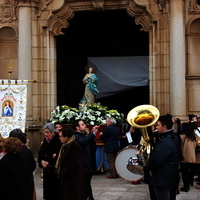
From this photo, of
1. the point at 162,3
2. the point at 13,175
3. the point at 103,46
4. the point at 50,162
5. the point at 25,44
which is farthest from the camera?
the point at 103,46

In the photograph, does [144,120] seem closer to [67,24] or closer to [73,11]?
[67,24]

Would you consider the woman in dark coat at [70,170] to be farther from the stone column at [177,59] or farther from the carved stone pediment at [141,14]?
the carved stone pediment at [141,14]

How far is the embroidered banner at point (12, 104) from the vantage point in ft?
41.2

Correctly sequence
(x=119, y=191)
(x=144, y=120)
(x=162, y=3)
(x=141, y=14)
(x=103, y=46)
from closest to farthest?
1. (x=144, y=120)
2. (x=119, y=191)
3. (x=162, y=3)
4. (x=141, y=14)
5. (x=103, y=46)

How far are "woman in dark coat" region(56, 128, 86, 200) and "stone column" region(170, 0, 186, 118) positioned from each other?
728cm

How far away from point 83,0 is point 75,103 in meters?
4.62

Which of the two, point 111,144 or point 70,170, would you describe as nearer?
point 70,170

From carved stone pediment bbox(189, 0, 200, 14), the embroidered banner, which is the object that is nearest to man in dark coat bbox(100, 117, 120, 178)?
the embroidered banner

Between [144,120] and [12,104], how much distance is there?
5878 mm

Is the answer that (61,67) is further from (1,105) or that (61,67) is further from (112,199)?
(112,199)

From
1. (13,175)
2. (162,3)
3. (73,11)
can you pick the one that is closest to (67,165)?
(13,175)

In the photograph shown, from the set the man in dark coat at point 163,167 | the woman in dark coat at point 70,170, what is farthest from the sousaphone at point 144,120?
the woman in dark coat at point 70,170

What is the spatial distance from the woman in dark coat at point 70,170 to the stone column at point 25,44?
788 cm

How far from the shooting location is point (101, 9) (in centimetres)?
1612
